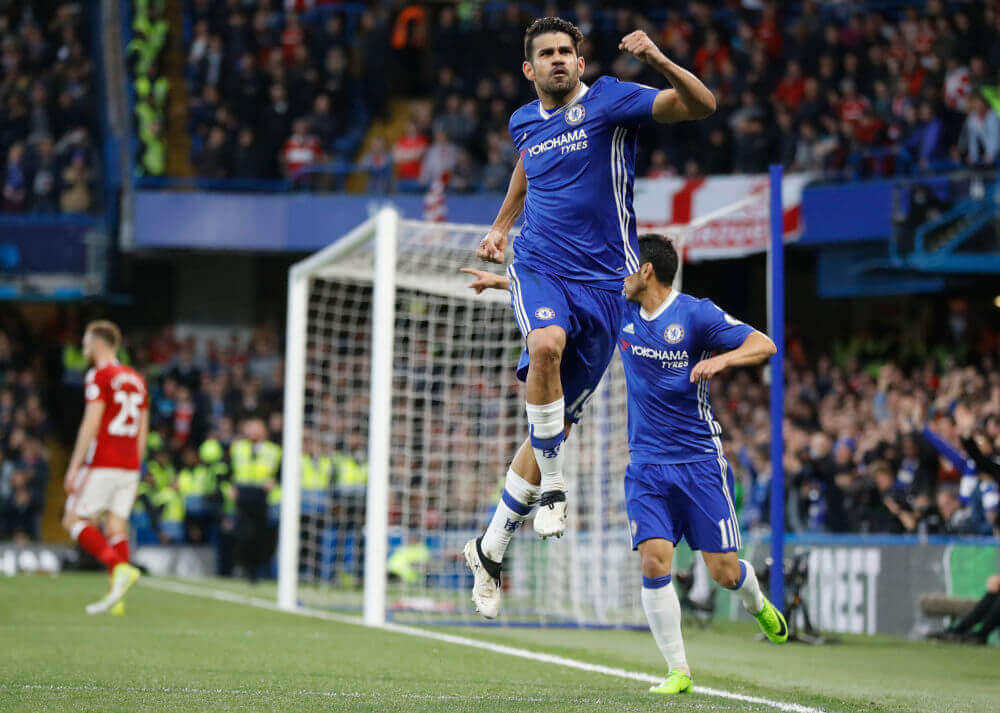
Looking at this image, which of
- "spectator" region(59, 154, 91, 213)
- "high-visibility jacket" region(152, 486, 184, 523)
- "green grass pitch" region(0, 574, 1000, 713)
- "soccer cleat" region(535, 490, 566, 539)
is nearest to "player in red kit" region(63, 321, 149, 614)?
"green grass pitch" region(0, 574, 1000, 713)

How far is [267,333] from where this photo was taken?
25.1 meters

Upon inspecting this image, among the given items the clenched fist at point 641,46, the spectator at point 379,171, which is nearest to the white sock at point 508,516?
the clenched fist at point 641,46

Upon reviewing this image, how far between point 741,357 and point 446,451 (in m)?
7.59

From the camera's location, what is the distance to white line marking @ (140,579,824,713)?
22.0ft

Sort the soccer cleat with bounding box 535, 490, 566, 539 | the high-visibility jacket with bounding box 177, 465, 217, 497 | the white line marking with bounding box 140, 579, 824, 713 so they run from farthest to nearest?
the high-visibility jacket with bounding box 177, 465, 217, 497
the white line marking with bounding box 140, 579, 824, 713
the soccer cleat with bounding box 535, 490, 566, 539

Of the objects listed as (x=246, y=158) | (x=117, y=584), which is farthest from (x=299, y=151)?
(x=117, y=584)

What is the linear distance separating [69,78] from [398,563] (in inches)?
488

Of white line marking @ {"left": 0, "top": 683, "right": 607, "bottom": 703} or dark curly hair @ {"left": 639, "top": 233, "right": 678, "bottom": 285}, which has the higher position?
dark curly hair @ {"left": 639, "top": 233, "right": 678, "bottom": 285}

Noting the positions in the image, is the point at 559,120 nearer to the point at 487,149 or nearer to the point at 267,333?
the point at 487,149

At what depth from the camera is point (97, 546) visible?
459 inches

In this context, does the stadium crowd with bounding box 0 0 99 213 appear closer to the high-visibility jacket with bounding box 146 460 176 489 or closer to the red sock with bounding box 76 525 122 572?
the high-visibility jacket with bounding box 146 460 176 489

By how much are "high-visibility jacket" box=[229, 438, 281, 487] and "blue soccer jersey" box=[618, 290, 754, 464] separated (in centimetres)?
1132

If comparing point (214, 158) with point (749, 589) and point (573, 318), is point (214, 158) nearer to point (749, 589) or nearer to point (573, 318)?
point (749, 589)

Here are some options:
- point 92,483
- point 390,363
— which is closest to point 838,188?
point 390,363
